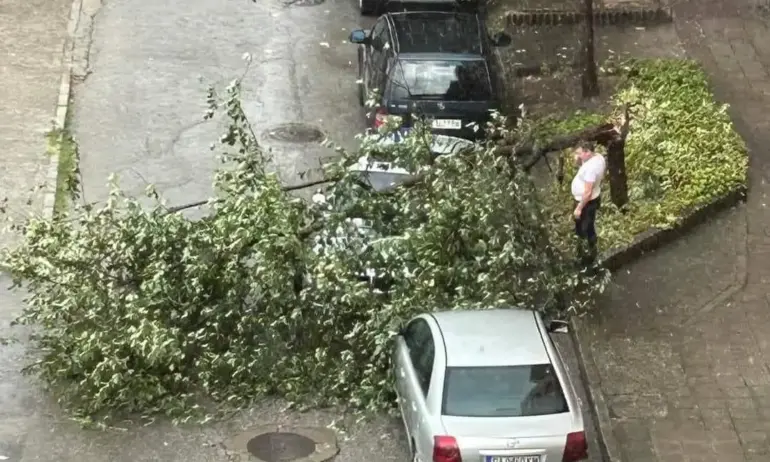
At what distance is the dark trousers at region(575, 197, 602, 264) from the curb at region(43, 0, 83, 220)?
254 inches

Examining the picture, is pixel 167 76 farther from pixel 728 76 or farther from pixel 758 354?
pixel 758 354

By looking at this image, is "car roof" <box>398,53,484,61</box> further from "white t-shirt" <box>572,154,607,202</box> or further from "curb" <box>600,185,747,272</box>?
"white t-shirt" <box>572,154,607,202</box>

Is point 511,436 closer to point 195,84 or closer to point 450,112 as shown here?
point 450,112

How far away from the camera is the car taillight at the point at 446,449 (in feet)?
32.7

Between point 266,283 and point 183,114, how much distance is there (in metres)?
7.45

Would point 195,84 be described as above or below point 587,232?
below

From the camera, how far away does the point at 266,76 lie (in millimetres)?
20609

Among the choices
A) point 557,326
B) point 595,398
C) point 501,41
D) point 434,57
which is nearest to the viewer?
point 557,326

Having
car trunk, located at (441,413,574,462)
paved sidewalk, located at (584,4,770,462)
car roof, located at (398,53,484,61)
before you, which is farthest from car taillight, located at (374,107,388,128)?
car trunk, located at (441,413,574,462)

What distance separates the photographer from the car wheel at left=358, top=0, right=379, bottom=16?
75.6 feet

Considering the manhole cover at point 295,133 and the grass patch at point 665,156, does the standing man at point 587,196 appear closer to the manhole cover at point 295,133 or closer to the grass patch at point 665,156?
the grass patch at point 665,156

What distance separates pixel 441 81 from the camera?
17.4m

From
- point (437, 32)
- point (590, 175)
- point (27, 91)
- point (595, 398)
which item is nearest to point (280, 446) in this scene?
point (595, 398)

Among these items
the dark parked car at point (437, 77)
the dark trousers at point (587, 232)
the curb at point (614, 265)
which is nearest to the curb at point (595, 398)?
the curb at point (614, 265)
